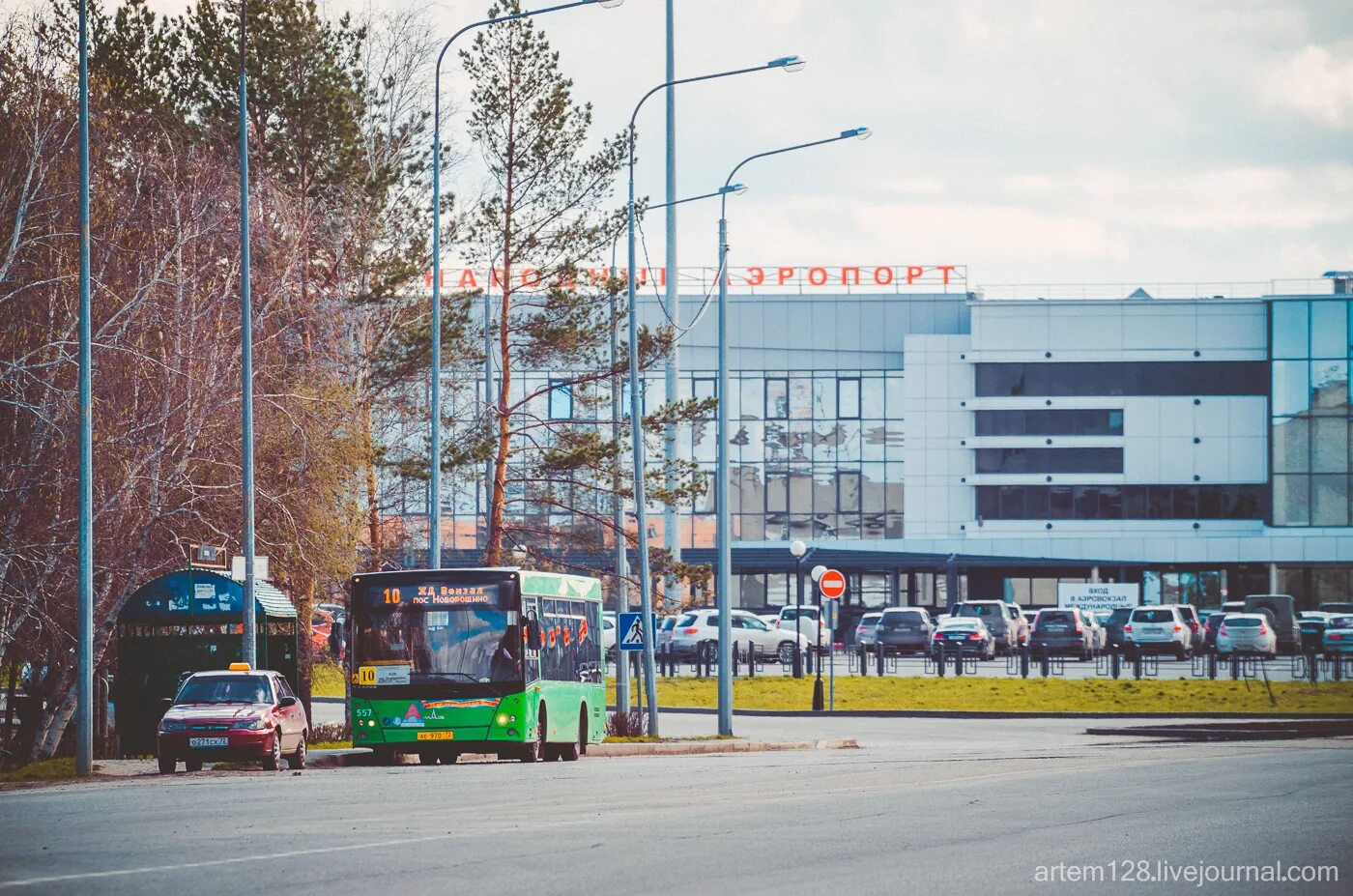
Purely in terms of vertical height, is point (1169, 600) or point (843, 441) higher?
point (843, 441)

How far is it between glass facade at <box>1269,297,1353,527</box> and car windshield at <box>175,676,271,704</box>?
71.5 metres

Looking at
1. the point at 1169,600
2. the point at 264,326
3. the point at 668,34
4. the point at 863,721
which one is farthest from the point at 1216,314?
the point at 264,326

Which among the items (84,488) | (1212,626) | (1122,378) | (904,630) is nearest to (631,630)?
(84,488)

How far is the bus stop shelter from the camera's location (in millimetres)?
27766

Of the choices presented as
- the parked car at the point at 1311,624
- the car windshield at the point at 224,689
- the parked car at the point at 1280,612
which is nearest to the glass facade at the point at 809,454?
the parked car at the point at 1311,624

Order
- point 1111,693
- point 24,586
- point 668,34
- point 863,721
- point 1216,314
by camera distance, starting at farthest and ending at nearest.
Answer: point 1216,314 → point 668,34 → point 1111,693 → point 863,721 → point 24,586

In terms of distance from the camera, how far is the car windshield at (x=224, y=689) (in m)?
24.9

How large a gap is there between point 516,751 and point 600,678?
13.8ft

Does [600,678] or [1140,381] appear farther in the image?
[1140,381]

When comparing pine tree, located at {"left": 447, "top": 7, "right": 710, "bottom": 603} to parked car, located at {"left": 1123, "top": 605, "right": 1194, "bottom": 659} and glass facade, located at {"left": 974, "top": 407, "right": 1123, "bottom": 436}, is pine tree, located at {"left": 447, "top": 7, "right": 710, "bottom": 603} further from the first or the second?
glass facade, located at {"left": 974, "top": 407, "right": 1123, "bottom": 436}

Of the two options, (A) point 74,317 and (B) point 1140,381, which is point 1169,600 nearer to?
(B) point 1140,381

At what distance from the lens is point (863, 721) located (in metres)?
37.7

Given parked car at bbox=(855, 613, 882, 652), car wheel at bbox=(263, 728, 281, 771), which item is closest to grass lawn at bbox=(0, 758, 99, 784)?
car wheel at bbox=(263, 728, 281, 771)

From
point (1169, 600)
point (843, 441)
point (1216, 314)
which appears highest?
point (1216, 314)
